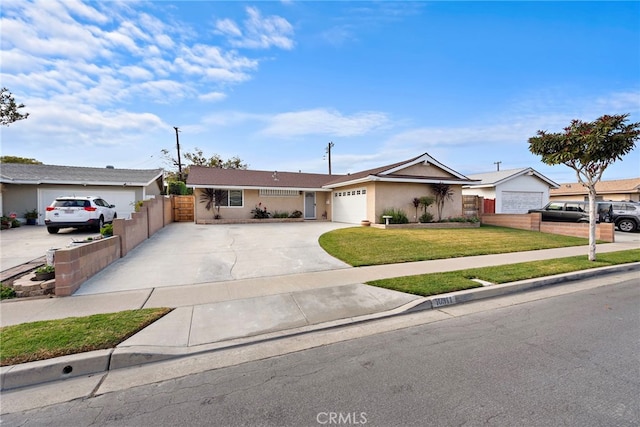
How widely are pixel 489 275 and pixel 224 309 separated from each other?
6160mm

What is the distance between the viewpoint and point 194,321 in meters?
4.62

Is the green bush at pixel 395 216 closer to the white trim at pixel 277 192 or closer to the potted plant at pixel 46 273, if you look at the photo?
the white trim at pixel 277 192

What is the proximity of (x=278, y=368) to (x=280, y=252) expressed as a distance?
21.4ft

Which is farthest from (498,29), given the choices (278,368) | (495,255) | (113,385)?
(113,385)

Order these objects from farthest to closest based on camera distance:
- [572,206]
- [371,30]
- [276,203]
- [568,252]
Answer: [276,203], [572,206], [371,30], [568,252]

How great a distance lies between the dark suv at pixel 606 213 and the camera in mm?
17094

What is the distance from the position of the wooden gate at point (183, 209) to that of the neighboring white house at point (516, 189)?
20024 millimetres

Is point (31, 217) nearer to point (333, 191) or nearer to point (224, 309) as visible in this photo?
point (333, 191)

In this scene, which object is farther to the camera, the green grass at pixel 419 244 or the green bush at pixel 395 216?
the green bush at pixel 395 216

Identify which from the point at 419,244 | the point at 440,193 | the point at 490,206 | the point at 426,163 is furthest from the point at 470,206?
the point at 419,244

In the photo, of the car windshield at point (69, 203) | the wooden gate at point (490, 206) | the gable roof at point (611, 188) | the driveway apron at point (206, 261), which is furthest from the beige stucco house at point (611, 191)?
the car windshield at point (69, 203)

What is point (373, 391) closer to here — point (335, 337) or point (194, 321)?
point (335, 337)

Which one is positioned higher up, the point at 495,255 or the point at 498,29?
the point at 498,29

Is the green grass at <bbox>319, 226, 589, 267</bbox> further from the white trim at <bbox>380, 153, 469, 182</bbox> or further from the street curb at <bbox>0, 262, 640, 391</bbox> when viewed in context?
the white trim at <bbox>380, 153, 469, 182</bbox>
